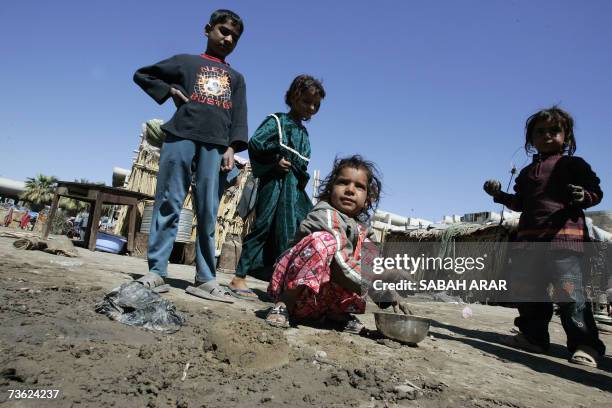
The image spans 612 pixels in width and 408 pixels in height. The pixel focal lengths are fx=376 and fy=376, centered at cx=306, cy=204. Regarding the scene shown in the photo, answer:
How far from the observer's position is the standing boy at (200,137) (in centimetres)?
270

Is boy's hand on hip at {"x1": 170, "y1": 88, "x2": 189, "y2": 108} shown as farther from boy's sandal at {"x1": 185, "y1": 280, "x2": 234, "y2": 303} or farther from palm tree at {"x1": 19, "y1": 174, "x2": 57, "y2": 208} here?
palm tree at {"x1": 19, "y1": 174, "x2": 57, "y2": 208}

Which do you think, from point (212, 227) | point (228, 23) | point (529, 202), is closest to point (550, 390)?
point (529, 202)

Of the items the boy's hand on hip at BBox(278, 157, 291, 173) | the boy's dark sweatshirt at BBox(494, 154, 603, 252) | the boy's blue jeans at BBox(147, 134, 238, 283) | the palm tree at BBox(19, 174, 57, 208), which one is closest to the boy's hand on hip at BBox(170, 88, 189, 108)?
the boy's blue jeans at BBox(147, 134, 238, 283)

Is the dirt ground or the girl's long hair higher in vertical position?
the girl's long hair

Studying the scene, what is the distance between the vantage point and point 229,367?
4.30 feet

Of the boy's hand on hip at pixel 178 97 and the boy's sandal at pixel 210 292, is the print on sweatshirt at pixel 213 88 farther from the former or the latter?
the boy's sandal at pixel 210 292

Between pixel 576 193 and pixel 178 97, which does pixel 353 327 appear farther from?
pixel 178 97

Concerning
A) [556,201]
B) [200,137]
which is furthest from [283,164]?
[556,201]

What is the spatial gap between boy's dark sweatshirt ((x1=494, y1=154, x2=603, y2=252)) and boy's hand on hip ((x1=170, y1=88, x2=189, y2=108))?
109 inches

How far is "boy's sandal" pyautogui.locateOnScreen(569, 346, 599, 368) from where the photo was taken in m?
2.35

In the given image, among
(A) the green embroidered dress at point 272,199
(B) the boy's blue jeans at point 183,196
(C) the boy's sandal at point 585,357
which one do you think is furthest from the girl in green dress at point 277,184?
(C) the boy's sandal at point 585,357

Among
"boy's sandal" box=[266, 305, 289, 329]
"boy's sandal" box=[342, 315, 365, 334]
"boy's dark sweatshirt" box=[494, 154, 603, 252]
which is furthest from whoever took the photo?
"boy's dark sweatshirt" box=[494, 154, 603, 252]

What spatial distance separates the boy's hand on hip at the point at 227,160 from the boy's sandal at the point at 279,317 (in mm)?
1254

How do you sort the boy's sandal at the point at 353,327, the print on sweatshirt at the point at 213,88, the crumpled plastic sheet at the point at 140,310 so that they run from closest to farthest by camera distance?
the crumpled plastic sheet at the point at 140,310 < the boy's sandal at the point at 353,327 < the print on sweatshirt at the point at 213,88
